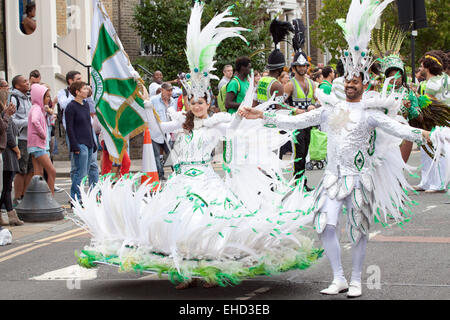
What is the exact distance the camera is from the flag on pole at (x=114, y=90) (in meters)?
8.68

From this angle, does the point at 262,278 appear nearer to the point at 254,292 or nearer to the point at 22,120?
the point at 254,292

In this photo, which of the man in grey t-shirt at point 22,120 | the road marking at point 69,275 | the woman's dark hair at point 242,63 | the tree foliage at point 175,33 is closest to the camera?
the road marking at point 69,275

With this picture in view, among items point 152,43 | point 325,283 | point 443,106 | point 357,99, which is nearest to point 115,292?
point 325,283

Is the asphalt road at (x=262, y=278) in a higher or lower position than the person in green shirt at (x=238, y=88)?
lower

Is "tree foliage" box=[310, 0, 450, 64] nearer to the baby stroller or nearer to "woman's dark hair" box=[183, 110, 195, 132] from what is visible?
the baby stroller

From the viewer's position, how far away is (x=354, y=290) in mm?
6148

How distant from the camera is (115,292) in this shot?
6.52 metres

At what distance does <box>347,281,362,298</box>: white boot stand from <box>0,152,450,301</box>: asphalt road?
5 cm

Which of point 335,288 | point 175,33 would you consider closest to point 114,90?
point 335,288

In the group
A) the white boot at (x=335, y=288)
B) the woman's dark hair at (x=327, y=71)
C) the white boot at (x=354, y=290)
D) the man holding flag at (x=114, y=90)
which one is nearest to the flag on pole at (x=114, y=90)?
the man holding flag at (x=114, y=90)

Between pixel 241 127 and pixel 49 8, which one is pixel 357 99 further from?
pixel 49 8

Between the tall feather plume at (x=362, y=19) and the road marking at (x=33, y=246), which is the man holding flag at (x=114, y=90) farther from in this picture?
the tall feather plume at (x=362, y=19)

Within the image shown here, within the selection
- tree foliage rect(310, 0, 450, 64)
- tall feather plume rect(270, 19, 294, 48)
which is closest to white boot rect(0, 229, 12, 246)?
tall feather plume rect(270, 19, 294, 48)

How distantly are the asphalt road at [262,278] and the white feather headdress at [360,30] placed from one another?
1649mm
